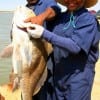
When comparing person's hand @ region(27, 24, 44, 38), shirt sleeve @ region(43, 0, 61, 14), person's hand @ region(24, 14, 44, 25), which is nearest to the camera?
person's hand @ region(27, 24, 44, 38)

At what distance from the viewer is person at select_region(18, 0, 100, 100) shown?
4871mm

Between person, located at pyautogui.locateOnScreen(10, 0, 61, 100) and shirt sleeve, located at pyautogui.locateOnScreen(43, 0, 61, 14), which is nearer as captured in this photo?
person, located at pyautogui.locateOnScreen(10, 0, 61, 100)

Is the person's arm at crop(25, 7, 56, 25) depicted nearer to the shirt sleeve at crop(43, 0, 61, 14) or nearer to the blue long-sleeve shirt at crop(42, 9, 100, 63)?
the shirt sleeve at crop(43, 0, 61, 14)

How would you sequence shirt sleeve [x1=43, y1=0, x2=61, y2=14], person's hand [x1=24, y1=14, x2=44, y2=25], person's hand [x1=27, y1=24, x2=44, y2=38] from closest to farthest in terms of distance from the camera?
person's hand [x1=27, y1=24, x2=44, y2=38] → person's hand [x1=24, y1=14, x2=44, y2=25] → shirt sleeve [x1=43, y1=0, x2=61, y2=14]

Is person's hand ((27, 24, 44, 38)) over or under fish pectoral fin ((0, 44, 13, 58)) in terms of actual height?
over

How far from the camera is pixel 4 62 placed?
16.8 meters

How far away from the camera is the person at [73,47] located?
4871 mm

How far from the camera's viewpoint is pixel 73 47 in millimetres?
4867

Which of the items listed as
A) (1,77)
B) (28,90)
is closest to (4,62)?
(1,77)

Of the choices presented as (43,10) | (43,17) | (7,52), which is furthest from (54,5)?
(7,52)

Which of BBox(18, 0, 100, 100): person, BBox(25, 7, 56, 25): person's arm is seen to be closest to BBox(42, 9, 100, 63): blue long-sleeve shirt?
BBox(18, 0, 100, 100): person

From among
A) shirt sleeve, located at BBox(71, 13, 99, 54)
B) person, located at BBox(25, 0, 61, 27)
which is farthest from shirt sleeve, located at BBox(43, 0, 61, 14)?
shirt sleeve, located at BBox(71, 13, 99, 54)

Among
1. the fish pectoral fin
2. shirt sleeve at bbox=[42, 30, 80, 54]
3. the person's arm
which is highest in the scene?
the person's arm

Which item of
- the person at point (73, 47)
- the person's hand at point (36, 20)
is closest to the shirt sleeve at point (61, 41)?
the person at point (73, 47)
